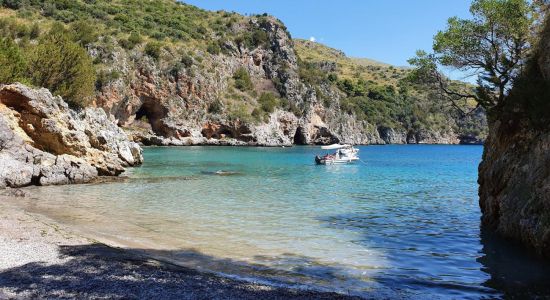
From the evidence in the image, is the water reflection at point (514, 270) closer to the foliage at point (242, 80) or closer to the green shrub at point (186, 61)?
the green shrub at point (186, 61)

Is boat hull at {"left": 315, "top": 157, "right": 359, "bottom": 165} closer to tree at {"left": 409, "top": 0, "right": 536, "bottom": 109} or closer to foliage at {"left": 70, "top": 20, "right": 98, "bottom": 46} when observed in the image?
tree at {"left": 409, "top": 0, "right": 536, "bottom": 109}

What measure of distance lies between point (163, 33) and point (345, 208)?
80.7 m

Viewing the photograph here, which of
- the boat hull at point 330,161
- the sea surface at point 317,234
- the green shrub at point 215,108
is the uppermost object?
the green shrub at point 215,108

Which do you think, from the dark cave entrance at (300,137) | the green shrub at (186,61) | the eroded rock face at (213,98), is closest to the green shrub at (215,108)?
the eroded rock face at (213,98)

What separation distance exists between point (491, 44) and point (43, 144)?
24.1 meters

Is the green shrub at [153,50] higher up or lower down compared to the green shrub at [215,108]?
higher up

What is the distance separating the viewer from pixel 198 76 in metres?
85.6

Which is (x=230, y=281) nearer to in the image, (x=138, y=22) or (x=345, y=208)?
(x=345, y=208)

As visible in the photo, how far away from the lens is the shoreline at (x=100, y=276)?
6695 mm

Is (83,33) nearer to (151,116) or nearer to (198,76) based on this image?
(151,116)

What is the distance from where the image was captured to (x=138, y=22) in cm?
9219

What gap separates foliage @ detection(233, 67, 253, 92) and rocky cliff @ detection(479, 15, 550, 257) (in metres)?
84.4

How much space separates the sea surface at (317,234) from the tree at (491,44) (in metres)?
5.10

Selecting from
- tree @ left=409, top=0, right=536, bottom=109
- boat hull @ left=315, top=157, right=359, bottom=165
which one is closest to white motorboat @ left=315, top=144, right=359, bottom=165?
boat hull @ left=315, top=157, right=359, bottom=165
